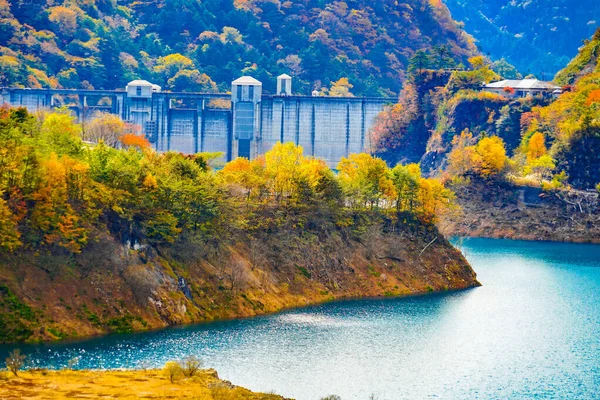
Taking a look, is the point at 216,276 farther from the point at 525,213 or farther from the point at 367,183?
the point at 525,213

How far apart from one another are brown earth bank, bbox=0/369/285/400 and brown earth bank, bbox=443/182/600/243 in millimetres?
98214

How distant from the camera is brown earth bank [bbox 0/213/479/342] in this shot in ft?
337

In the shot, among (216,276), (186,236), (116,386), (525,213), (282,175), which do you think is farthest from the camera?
(525,213)

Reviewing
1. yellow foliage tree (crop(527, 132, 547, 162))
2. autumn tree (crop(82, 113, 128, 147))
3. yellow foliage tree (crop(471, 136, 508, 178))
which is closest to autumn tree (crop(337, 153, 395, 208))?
autumn tree (crop(82, 113, 128, 147))

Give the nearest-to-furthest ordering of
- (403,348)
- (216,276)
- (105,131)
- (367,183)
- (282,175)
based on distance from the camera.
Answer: (403,348) → (216,276) → (282,175) → (367,183) → (105,131)

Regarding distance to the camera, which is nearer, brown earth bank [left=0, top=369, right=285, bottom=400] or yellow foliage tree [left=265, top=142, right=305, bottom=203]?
brown earth bank [left=0, top=369, right=285, bottom=400]

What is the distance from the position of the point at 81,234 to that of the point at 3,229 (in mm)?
7050

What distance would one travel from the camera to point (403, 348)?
101812 mm

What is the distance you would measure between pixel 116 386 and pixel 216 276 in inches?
1353

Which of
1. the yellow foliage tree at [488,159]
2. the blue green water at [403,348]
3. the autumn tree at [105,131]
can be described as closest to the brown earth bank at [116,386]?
the blue green water at [403,348]

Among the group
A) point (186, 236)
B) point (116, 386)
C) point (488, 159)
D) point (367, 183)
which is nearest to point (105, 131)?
point (367, 183)

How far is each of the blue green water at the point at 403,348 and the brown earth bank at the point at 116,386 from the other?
469 centimetres

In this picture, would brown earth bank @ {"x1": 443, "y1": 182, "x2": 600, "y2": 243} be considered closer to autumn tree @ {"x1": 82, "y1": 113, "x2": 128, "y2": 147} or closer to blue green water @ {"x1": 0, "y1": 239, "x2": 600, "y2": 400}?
autumn tree @ {"x1": 82, "y1": 113, "x2": 128, "y2": 147}

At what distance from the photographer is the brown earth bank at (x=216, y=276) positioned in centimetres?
10281
